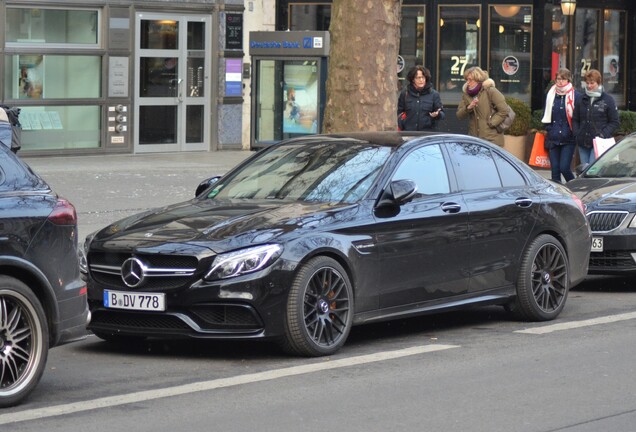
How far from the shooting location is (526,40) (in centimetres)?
2820

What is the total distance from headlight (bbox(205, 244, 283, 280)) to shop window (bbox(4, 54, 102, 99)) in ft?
53.7

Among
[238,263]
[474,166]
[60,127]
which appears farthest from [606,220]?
[60,127]

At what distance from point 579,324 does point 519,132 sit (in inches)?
619

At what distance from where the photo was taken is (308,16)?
29.6m

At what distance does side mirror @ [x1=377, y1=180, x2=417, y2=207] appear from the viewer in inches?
365

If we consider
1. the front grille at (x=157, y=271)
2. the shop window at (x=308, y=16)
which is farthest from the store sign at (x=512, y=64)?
the front grille at (x=157, y=271)

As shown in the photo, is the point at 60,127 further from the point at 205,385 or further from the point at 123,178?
the point at 205,385

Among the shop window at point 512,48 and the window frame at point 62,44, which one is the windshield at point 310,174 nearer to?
the window frame at point 62,44

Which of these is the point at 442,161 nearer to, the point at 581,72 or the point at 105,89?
the point at 105,89

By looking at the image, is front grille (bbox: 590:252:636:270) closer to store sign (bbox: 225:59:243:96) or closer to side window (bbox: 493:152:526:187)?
side window (bbox: 493:152:526:187)

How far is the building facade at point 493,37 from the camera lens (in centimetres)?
2798

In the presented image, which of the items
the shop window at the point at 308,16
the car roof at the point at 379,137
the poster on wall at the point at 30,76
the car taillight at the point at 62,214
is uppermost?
the shop window at the point at 308,16

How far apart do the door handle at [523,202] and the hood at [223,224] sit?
176 centimetres

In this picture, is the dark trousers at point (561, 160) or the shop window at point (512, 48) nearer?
the dark trousers at point (561, 160)
